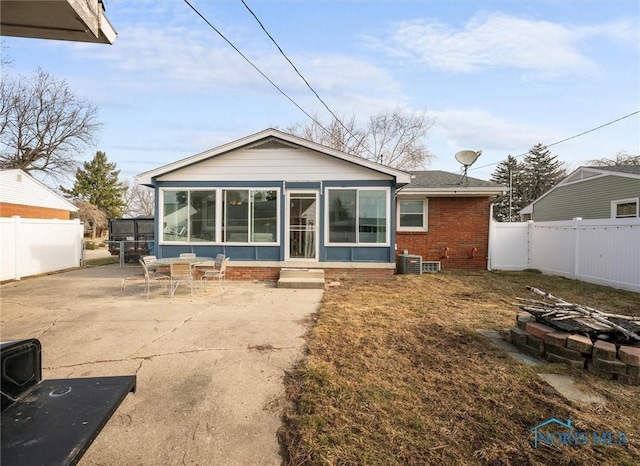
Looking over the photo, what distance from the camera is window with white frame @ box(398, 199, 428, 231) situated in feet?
41.5

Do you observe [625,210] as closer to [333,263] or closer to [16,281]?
[333,263]

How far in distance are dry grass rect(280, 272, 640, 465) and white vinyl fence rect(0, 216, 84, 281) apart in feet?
35.4

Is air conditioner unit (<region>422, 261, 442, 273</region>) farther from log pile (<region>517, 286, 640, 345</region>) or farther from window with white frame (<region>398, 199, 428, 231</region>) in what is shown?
log pile (<region>517, 286, 640, 345</region>)

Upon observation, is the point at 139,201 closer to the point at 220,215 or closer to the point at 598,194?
the point at 220,215

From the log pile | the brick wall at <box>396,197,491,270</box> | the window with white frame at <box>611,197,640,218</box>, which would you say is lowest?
the log pile

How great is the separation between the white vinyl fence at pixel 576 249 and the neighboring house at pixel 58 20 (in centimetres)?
1111

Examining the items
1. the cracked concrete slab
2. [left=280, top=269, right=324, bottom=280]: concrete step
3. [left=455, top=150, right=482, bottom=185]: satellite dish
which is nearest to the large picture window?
[left=280, top=269, right=324, bottom=280]: concrete step

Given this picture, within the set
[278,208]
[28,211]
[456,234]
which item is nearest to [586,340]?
[278,208]

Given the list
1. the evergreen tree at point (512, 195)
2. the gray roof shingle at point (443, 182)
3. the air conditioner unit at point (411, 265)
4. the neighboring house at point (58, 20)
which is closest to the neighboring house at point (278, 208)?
the air conditioner unit at point (411, 265)

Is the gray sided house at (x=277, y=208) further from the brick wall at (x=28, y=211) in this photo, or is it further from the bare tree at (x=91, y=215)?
the bare tree at (x=91, y=215)

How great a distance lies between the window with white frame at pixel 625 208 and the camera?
12.2 m

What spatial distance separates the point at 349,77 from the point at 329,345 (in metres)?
12.5

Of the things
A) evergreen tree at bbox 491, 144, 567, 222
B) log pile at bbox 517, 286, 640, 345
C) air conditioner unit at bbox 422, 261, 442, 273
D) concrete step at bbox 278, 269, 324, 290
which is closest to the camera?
log pile at bbox 517, 286, 640, 345

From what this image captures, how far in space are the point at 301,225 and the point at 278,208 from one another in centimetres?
89
